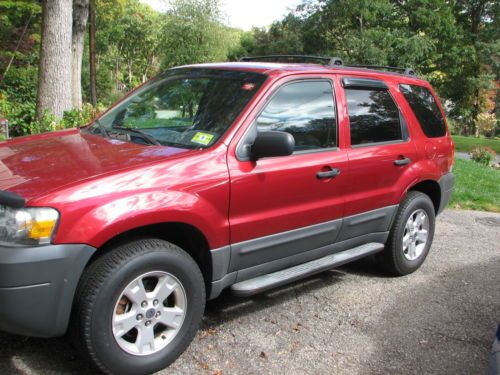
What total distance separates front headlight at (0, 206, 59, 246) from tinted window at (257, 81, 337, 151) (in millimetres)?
1543

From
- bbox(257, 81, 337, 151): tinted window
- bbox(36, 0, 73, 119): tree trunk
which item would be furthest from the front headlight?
bbox(36, 0, 73, 119): tree trunk

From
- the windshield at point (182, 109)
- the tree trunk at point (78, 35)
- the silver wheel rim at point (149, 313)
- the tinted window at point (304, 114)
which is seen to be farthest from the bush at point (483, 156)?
the silver wheel rim at point (149, 313)

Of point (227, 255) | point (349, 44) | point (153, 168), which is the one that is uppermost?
point (349, 44)

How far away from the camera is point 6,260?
2.55 metres

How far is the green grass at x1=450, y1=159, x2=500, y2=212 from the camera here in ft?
27.9

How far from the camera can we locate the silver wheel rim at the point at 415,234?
500 cm

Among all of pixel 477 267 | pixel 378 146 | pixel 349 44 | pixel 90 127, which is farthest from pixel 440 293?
pixel 349 44

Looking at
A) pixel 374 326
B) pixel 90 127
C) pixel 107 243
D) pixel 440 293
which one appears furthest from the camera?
pixel 440 293

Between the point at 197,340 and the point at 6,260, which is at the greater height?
the point at 6,260

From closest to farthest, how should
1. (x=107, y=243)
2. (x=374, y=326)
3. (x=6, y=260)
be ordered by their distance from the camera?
(x=6, y=260)
(x=107, y=243)
(x=374, y=326)

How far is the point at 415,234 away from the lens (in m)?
5.10

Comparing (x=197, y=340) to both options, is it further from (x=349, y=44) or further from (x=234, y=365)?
(x=349, y=44)

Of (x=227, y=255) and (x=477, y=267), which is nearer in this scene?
(x=227, y=255)

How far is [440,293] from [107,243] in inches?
123
